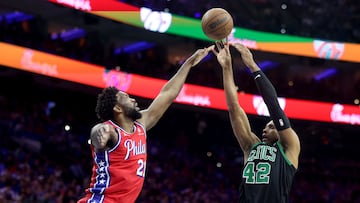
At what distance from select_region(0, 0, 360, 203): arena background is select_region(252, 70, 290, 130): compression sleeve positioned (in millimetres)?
7432

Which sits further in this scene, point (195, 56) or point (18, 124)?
point (18, 124)

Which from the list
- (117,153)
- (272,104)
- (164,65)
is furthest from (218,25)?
(164,65)

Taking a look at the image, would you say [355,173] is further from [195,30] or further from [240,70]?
[195,30]

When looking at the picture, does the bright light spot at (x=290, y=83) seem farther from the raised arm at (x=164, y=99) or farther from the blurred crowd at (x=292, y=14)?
the raised arm at (x=164, y=99)

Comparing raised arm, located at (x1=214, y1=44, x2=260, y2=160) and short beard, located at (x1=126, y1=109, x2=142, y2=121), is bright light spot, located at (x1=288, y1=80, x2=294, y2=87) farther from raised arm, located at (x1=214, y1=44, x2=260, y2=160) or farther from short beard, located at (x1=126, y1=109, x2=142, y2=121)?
short beard, located at (x1=126, y1=109, x2=142, y2=121)

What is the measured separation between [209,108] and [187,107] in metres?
0.82

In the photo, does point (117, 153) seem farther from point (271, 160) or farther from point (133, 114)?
point (271, 160)

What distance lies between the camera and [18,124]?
15.1 meters

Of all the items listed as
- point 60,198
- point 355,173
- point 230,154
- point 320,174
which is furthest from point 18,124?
point 355,173

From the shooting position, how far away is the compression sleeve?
16.2 ft

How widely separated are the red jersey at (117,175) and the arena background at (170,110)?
7.14m

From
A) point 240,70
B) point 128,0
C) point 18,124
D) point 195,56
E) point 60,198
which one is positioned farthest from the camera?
point 240,70

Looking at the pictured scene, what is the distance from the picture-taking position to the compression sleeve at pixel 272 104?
493 centimetres

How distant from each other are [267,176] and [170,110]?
54.0 feet
